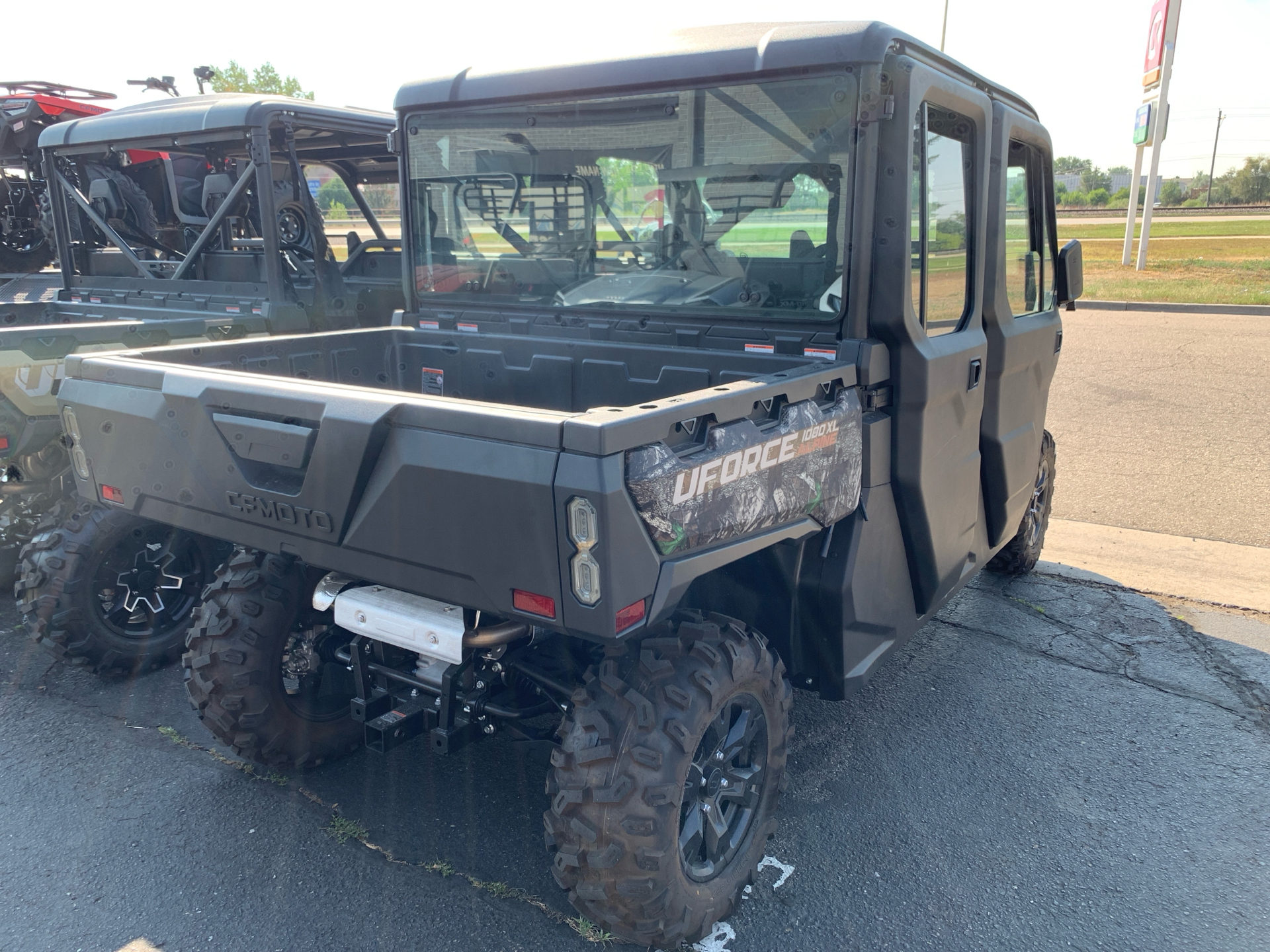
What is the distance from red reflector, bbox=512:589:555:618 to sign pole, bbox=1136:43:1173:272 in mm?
21456

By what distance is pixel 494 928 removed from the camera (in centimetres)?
255

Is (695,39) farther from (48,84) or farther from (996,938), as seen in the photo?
(48,84)

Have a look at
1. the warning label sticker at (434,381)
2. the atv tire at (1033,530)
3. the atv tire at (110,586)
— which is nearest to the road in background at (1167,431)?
the atv tire at (1033,530)

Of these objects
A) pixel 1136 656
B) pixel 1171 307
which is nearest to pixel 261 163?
pixel 1136 656

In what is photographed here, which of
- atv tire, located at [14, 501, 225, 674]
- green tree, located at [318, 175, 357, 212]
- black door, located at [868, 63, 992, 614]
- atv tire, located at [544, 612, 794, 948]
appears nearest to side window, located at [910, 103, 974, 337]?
black door, located at [868, 63, 992, 614]

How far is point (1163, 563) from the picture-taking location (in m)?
5.43

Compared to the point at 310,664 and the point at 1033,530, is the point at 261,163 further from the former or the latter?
the point at 1033,530

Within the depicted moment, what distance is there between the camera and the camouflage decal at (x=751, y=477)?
204 centimetres

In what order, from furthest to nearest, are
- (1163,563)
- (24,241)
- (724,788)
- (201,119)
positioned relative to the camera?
(24,241)
(201,119)
(1163,563)
(724,788)

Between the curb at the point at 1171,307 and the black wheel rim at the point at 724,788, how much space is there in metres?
15.3

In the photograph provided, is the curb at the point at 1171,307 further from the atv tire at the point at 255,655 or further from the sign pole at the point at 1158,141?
the atv tire at the point at 255,655

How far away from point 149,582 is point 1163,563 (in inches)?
212

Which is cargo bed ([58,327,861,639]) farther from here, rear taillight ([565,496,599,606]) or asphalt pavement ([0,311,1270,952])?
asphalt pavement ([0,311,1270,952])

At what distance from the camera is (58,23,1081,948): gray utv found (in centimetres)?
216
